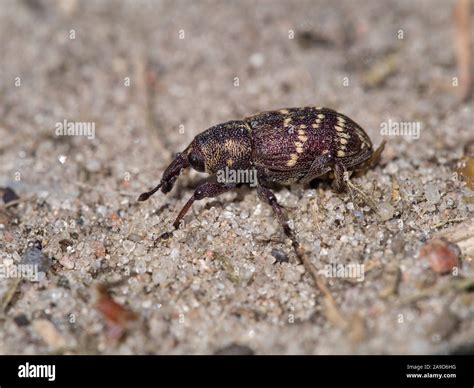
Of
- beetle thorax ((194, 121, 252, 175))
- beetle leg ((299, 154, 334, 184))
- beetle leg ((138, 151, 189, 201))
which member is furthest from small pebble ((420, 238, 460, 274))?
beetle leg ((138, 151, 189, 201))

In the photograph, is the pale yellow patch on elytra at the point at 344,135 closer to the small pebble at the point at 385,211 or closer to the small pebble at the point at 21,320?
the small pebble at the point at 385,211

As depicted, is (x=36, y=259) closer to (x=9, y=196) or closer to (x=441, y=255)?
(x=9, y=196)

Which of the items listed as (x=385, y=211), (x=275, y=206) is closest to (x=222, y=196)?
(x=275, y=206)

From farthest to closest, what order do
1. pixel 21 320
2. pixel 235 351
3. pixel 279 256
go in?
pixel 279 256, pixel 21 320, pixel 235 351

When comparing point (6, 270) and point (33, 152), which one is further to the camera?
Answer: point (33, 152)

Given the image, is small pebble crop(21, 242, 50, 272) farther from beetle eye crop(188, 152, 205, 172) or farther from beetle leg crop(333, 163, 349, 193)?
beetle leg crop(333, 163, 349, 193)

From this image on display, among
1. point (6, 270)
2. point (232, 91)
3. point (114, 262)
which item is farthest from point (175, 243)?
point (232, 91)
